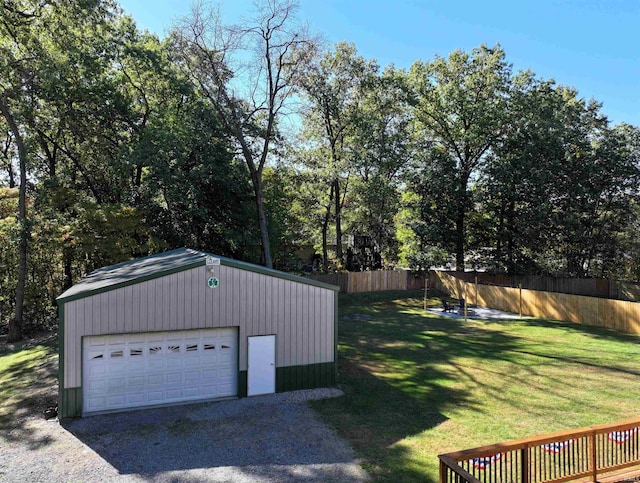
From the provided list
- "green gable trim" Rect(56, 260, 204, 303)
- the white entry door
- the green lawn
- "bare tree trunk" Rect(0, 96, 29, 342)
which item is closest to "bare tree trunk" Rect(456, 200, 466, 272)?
the green lawn

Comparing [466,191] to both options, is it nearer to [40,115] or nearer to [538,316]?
[538,316]

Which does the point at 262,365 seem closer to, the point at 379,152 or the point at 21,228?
the point at 21,228

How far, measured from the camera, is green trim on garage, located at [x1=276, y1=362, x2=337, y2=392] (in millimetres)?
10234

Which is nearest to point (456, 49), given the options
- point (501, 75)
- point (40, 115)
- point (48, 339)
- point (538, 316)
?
point (501, 75)

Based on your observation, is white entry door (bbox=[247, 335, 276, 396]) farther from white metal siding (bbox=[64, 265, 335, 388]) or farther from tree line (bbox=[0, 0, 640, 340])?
tree line (bbox=[0, 0, 640, 340])

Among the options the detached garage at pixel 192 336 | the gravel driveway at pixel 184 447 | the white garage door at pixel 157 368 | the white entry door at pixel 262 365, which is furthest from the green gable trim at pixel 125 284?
the gravel driveway at pixel 184 447

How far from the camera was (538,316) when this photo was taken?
22141 millimetres

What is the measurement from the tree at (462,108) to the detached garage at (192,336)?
73.9 ft

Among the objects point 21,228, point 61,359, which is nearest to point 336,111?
point 21,228

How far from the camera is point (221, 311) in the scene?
9.77 metres

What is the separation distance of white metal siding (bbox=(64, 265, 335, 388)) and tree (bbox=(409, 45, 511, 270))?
877 inches

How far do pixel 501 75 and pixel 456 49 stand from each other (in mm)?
3875

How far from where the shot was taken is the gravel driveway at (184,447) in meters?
6.51

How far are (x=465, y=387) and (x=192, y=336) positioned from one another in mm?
7039
